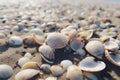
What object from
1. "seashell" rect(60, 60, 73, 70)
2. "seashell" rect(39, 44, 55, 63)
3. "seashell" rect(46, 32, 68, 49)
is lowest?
"seashell" rect(60, 60, 73, 70)

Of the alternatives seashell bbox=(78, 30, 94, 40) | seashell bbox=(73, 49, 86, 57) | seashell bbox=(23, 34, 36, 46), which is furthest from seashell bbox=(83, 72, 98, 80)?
seashell bbox=(23, 34, 36, 46)

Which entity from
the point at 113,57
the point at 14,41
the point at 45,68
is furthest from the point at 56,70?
the point at 14,41

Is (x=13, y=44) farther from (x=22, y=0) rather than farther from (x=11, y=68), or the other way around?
(x=22, y=0)

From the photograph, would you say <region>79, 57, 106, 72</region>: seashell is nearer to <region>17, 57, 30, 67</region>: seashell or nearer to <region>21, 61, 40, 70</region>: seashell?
<region>21, 61, 40, 70</region>: seashell

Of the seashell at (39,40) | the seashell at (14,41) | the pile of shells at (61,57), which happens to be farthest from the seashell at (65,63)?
the seashell at (14,41)

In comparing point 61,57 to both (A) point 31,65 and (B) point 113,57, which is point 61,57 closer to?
(A) point 31,65

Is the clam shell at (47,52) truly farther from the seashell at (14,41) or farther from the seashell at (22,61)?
the seashell at (14,41)

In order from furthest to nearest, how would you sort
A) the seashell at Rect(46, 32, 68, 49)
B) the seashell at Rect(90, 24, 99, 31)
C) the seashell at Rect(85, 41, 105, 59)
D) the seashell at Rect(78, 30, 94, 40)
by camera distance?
the seashell at Rect(90, 24, 99, 31)
the seashell at Rect(78, 30, 94, 40)
the seashell at Rect(46, 32, 68, 49)
the seashell at Rect(85, 41, 105, 59)
